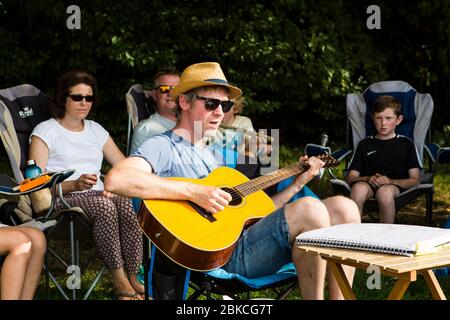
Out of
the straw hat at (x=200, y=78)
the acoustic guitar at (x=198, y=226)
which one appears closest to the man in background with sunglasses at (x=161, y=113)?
the straw hat at (x=200, y=78)

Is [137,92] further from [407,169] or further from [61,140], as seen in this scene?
[407,169]

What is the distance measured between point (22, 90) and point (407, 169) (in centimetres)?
234

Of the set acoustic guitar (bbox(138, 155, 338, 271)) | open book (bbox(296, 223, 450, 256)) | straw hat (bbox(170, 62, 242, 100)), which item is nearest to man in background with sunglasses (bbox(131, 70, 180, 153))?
straw hat (bbox(170, 62, 242, 100))

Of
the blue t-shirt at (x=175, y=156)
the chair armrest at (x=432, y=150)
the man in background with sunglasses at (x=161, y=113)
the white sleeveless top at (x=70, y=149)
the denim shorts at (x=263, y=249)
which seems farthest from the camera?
the chair armrest at (x=432, y=150)

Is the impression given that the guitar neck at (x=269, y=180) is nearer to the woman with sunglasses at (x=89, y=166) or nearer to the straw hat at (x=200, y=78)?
the straw hat at (x=200, y=78)

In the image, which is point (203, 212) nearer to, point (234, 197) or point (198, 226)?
point (198, 226)

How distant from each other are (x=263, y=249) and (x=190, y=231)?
0.95ft

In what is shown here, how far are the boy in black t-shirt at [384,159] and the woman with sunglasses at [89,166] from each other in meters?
1.47

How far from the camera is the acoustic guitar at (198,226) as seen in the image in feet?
8.71

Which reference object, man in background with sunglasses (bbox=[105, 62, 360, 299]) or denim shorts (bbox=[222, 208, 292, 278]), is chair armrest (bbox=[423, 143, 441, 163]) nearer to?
man in background with sunglasses (bbox=[105, 62, 360, 299])

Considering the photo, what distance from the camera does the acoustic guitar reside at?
2656 mm

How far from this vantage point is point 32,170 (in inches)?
147

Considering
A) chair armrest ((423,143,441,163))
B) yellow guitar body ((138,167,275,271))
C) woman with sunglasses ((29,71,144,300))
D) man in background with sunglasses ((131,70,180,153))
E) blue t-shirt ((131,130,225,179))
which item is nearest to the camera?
yellow guitar body ((138,167,275,271))
